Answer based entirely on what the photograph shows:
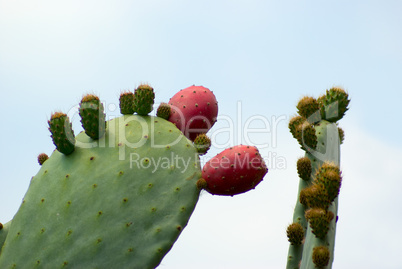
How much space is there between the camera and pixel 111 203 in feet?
11.0

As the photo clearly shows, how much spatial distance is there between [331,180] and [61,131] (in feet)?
5.81

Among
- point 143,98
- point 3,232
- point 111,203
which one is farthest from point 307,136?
point 3,232

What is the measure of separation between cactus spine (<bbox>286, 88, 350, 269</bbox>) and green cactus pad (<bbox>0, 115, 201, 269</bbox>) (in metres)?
0.74

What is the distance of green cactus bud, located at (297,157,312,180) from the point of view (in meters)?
3.70

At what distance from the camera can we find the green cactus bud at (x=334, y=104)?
3879mm

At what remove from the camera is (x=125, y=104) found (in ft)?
12.5

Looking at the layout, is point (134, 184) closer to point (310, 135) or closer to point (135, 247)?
point (135, 247)

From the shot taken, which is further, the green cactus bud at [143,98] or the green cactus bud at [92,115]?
the green cactus bud at [143,98]

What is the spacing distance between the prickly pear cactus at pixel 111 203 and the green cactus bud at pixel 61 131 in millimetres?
79

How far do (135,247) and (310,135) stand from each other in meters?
1.37

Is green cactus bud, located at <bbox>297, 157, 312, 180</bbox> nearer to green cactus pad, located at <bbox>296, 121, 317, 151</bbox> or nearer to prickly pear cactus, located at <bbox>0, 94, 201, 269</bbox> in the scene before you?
green cactus pad, located at <bbox>296, 121, 317, 151</bbox>

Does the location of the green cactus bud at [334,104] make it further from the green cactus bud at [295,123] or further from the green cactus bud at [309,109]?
the green cactus bud at [295,123]

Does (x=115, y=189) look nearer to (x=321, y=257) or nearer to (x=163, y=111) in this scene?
(x=163, y=111)

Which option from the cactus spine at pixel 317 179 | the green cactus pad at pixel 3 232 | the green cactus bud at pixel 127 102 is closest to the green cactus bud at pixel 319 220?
the cactus spine at pixel 317 179
